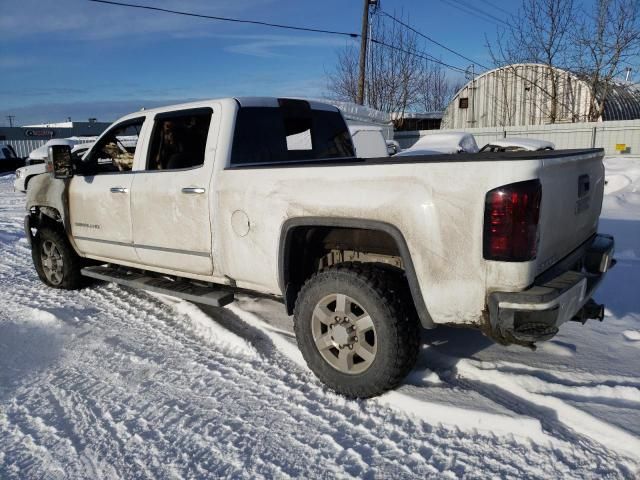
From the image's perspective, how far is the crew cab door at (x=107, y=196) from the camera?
180 inches

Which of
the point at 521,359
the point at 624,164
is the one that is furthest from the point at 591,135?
the point at 521,359

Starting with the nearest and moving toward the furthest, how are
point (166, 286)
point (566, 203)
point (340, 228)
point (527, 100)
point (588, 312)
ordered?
point (566, 203) < point (588, 312) < point (340, 228) < point (166, 286) < point (527, 100)

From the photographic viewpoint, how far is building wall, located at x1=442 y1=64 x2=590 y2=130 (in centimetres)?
2527

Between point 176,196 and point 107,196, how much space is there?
109 centimetres

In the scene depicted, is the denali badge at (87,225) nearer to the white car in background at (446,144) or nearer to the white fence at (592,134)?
the white car in background at (446,144)

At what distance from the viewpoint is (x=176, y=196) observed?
3980 millimetres

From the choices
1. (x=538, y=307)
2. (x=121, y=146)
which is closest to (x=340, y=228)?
(x=538, y=307)

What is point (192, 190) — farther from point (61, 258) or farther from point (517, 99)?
point (517, 99)

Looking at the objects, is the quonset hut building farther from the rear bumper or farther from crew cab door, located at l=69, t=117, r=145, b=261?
the rear bumper

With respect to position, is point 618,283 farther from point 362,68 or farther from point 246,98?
point 362,68

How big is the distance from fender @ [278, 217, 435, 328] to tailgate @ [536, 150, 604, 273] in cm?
65

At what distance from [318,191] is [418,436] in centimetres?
152

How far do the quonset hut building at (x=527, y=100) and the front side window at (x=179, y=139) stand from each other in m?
24.2

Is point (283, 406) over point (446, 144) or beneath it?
beneath
